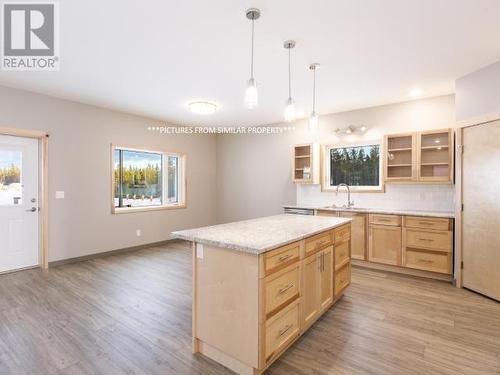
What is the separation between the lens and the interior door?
10.3 ft

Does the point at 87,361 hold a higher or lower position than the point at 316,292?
lower

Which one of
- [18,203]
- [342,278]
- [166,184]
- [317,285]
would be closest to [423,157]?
[342,278]

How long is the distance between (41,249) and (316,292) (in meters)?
4.32

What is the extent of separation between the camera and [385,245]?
4.14 metres

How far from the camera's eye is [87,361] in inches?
80.9

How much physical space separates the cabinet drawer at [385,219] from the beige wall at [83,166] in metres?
4.25

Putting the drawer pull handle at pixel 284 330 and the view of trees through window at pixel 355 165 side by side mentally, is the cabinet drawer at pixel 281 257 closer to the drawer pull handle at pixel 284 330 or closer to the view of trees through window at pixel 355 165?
the drawer pull handle at pixel 284 330

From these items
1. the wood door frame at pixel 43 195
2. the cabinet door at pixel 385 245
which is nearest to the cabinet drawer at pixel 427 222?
the cabinet door at pixel 385 245

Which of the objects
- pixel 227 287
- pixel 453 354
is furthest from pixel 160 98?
pixel 453 354

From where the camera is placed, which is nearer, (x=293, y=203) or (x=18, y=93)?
(x=18, y=93)

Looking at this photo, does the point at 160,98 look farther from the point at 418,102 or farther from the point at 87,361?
the point at 418,102

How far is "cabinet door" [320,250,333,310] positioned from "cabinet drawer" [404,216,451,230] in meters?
1.94

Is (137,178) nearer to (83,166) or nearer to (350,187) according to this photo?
Answer: (83,166)

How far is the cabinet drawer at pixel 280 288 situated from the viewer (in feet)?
6.12
